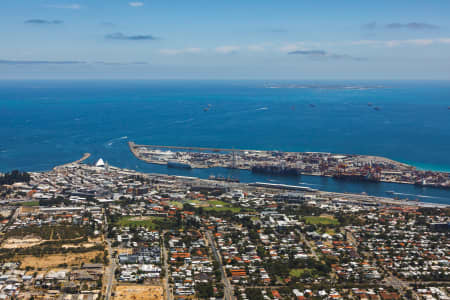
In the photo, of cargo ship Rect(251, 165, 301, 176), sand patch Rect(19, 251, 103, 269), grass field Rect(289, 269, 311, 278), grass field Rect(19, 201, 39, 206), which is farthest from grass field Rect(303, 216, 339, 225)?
grass field Rect(19, 201, 39, 206)

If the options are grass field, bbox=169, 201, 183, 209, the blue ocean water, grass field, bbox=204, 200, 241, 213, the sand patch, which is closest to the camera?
the sand patch

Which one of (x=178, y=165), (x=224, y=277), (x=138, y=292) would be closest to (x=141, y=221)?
(x=138, y=292)

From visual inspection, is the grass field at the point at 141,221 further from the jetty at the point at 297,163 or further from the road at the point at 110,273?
the jetty at the point at 297,163

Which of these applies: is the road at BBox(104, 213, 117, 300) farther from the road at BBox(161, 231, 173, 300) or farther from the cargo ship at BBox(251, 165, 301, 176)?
the cargo ship at BBox(251, 165, 301, 176)

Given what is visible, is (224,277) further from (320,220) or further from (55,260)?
(320,220)

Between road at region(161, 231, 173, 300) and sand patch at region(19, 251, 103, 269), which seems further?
sand patch at region(19, 251, 103, 269)

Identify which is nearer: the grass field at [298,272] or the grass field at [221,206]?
the grass field at [298,272]

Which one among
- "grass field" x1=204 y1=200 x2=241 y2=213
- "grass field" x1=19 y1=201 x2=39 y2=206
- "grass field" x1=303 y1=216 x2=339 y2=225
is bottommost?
"grass field" x1=19 y1=201 x2=39 y2=206

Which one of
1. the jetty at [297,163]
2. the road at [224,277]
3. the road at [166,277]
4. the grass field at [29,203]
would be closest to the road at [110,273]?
the road at [166,277]

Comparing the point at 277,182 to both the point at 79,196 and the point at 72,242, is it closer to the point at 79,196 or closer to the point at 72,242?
the point at 79,196
